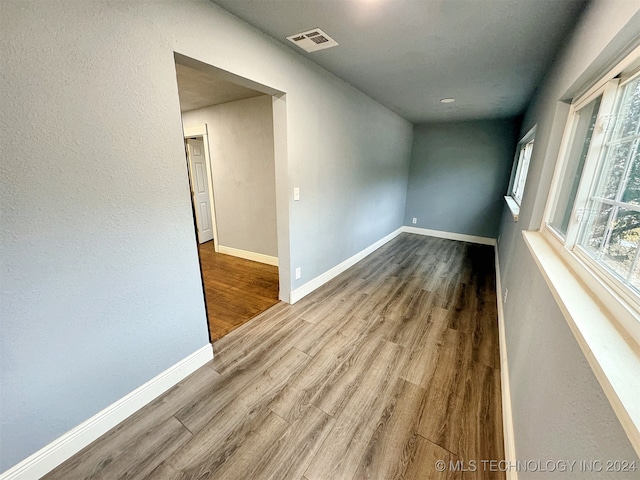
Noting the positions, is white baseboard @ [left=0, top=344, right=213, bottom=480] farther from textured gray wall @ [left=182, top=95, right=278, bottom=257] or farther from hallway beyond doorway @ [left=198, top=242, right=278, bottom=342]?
textured gray wall @ [left=182, top=95, right=278, bottom=257]

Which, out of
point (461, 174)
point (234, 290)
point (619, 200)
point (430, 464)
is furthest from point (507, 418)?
point (461, 174)

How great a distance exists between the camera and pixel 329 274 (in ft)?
11.0

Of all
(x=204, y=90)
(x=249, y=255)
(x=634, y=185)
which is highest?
(x=204, y=90)

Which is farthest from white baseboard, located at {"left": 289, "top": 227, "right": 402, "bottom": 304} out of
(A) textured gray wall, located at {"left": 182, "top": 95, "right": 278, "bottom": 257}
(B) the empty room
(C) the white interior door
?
(C) the white interior door

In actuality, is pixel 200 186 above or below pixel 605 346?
above

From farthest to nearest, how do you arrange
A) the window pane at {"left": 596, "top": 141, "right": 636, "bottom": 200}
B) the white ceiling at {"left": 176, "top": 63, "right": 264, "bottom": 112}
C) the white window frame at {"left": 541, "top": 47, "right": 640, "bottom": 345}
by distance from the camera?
the white ceiling at {"left": 176, "top": 63, "right": 264, "bottom": 112} < the window pane at {"left": 596, "top": 141, "right": 636, "bottom": 200} < the white window frame at {"left": 541, "top": 47, "right": 640, "bottom": 345}

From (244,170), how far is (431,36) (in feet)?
8.80

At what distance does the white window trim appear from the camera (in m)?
0.55

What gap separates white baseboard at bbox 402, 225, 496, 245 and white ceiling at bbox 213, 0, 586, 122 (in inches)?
114

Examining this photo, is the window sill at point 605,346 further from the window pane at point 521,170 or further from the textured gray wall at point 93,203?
the window pane at point 521,170

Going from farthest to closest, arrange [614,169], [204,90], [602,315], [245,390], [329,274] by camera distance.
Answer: [329,274] < [204,90] < [245,390] < [614,169] < [602,315]

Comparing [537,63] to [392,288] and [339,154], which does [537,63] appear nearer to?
[339,154]

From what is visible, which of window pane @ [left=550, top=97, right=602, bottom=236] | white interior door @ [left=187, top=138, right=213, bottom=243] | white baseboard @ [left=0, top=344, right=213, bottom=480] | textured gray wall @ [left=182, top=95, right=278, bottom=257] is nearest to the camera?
white baseboard @ [left=0, top=344, right=213, bottom=480]

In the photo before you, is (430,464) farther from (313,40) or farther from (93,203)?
(313,40)
